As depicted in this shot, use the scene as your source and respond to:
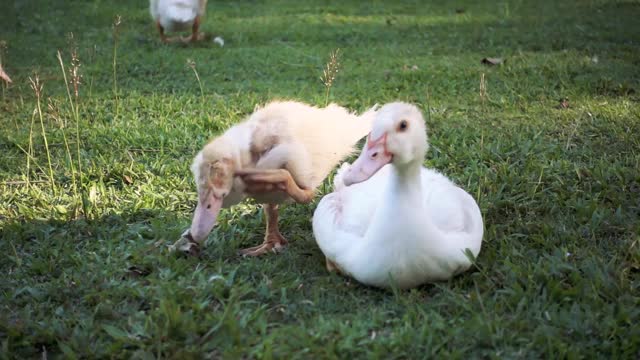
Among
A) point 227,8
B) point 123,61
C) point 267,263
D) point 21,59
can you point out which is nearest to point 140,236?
point 267,263

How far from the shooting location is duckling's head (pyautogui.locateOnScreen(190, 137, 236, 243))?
321cm

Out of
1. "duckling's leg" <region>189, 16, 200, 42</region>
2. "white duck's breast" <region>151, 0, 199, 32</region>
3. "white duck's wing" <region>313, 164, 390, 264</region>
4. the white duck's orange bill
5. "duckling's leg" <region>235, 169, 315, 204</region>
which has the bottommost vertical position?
Answer: "duckling's leg" <region>189, 16, 200, 42</region>

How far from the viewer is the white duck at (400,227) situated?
9.50ft

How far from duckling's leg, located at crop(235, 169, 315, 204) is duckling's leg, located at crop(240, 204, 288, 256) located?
208mm

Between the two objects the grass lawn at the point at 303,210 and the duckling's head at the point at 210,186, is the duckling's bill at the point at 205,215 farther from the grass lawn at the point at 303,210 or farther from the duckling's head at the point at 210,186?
the grass lawn at the point at 303,210

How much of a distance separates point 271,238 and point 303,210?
56 cm

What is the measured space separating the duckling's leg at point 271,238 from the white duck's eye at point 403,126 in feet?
3.05

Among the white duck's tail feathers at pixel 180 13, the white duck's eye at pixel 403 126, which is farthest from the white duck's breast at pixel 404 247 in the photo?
the white duck's tail feathers at pixel 180 13

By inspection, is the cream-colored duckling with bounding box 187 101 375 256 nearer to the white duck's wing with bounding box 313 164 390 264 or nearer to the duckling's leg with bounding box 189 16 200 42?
the white duck's wing with bounding box 313 164 390 264

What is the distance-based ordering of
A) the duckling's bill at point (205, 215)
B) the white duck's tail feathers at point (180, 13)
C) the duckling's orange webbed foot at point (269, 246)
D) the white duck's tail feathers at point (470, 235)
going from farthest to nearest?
the white duck's tail feathers at point (180, 13) < the duckling's orange webbed foot at point (269, 246) < the duckling's bill at point (205, 215) < the white duck's tail feathers at point (470, 235)

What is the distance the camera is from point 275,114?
3.71m

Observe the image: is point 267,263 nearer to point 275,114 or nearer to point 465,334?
point 275,114

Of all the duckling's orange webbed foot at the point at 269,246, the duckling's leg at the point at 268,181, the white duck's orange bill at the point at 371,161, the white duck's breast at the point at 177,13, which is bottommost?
the duckling's orange webbed foot at the point at 269,246

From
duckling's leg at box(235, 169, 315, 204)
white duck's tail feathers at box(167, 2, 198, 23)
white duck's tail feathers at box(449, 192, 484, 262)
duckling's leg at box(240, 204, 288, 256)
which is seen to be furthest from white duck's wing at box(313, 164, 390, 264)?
white duck's tail feathers at box(167, 2, 198, 23)
